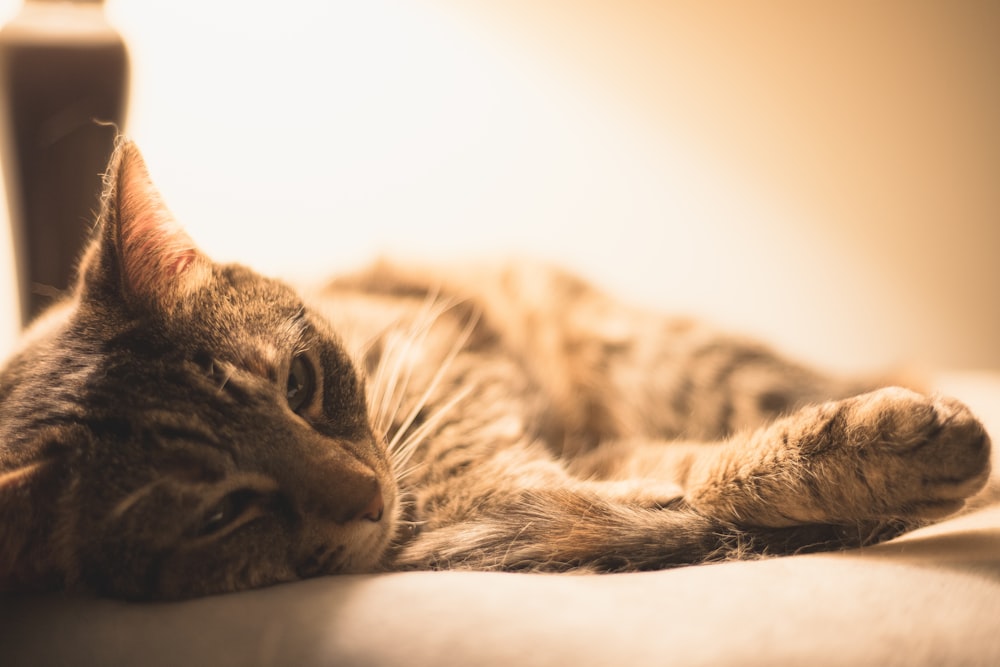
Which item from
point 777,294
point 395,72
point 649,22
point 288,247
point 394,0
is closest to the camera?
point 394,0

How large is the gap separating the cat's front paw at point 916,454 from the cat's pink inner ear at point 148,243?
2.57ft

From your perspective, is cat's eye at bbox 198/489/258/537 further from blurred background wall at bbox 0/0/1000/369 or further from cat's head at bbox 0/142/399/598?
blurred background wall at bbox 0/0/1000/369

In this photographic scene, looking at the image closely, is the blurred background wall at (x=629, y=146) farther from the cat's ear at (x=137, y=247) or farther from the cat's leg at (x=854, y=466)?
the cat's leg at (x=854, y=466)

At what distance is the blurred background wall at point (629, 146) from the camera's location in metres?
1.34

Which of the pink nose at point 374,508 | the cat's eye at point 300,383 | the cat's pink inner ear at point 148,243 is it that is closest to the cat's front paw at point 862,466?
the pink nose at point 374,508

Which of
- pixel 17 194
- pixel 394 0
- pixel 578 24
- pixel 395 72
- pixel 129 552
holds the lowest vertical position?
pixel 129 552

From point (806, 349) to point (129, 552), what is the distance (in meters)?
1.94

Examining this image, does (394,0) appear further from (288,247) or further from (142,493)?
(142,493)

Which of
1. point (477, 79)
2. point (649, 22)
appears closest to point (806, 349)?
point (649, 22)

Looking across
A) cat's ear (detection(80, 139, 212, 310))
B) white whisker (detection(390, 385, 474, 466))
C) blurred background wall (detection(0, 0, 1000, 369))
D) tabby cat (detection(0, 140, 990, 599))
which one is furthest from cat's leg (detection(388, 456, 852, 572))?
blurred background wall (detection(0, 0, 1000, 369))

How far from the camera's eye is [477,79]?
1.52 m

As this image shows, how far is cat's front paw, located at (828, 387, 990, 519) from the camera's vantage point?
716 millimetres

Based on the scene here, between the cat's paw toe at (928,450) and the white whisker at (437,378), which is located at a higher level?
the cat's paw toe at (928,450)

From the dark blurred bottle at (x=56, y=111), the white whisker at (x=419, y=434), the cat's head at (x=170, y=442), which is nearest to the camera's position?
the cat's head at (x=170, y=442)
